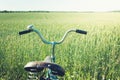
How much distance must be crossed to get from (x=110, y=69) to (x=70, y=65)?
30.5 inches

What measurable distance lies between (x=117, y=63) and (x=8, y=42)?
9.73 ft

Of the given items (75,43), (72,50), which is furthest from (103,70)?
(75,43)

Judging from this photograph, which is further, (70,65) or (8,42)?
(8,42)

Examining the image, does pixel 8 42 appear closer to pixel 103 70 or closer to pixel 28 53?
pixel 28 53

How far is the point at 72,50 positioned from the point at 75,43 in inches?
24.7

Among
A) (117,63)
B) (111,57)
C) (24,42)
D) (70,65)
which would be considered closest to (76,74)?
(70,65)

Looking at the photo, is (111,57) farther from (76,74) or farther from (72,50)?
(76,74)

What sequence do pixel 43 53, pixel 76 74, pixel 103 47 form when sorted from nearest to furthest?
pixel 76 74 < pixel 43 53 < pixel 103 47

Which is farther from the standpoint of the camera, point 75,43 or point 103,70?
point 75,43

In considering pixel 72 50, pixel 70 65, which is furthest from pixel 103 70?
pixel 72 50

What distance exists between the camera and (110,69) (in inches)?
243

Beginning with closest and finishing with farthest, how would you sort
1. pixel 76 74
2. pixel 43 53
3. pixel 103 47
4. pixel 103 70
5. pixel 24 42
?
Answer: 1. pixel 76 74
2. pixel 103 70
3. pixel 43 53
4. pixel 103 47
5. pixel 24 42

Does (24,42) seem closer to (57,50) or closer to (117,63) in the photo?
(57,50)

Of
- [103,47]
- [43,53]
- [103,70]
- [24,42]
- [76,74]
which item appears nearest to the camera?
[76,74]
